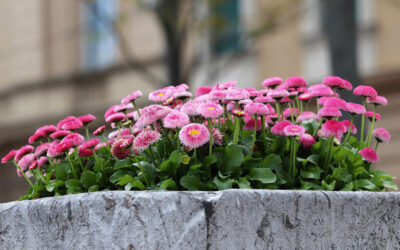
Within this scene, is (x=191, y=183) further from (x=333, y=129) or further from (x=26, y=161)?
(x=26, y=161)

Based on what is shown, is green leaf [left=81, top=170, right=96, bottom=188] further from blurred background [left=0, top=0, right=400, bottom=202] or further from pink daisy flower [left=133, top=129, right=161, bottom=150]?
blurred background [left=0, top=0, right=400, bottom=202]

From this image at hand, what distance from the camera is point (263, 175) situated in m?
2.20

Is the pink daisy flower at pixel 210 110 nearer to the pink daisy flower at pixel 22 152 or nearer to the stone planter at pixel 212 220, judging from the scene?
the stone planter at pixel 212 220

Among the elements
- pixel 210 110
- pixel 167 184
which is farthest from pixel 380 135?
pixel 167 184

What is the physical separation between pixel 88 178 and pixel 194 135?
1.30ft

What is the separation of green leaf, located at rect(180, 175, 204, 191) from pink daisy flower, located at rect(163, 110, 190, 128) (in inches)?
6.3

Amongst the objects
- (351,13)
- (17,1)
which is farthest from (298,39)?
(17,1)

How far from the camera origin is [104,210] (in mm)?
2012

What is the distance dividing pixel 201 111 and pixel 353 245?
0.58m

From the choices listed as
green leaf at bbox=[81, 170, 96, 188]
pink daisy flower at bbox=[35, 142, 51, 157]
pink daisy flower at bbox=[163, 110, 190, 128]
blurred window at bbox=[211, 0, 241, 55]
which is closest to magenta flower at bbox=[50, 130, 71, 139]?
pink daisy flower at bbox=[35, 142, 51, 157]

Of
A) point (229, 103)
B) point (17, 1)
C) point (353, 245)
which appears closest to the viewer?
point (353, 245)

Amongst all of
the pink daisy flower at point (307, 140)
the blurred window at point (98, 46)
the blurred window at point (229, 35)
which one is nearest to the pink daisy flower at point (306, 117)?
the pink daisy flower at point (307, 140)

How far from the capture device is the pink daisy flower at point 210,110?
7.18 feet

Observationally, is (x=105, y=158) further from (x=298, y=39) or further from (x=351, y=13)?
(x=298, y=39)
